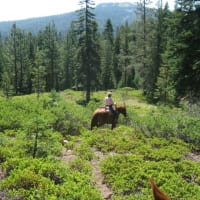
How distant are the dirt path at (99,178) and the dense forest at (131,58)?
12.5m

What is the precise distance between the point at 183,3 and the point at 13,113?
48.6 ft

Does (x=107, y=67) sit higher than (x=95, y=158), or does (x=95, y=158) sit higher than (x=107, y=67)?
(x=107, y=67)

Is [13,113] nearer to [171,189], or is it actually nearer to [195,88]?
[171,189]

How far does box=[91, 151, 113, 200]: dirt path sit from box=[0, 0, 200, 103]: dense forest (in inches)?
490

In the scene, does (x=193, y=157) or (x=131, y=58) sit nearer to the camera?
(x=193, y=157)

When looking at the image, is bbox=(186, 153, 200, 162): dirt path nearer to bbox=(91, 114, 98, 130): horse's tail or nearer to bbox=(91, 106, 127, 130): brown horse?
bbox=(91, 106, 127, 130): brown horse

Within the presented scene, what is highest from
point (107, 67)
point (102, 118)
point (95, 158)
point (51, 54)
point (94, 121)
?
→ point (51, 54)

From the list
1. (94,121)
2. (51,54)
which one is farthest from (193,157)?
(51,54)

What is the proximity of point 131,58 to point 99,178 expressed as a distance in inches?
1557

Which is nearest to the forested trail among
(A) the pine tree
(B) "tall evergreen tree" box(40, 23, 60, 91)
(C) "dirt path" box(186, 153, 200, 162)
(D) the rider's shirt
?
(C) "dirt path" box(186, 153, 200, 162)

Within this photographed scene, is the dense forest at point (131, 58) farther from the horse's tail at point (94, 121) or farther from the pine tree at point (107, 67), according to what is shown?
the horse's tail at point (94, 121)

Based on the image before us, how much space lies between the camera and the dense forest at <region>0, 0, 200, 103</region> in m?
24.2

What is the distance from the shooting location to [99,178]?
10125mm

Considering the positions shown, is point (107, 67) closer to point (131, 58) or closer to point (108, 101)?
point (131, 58)
